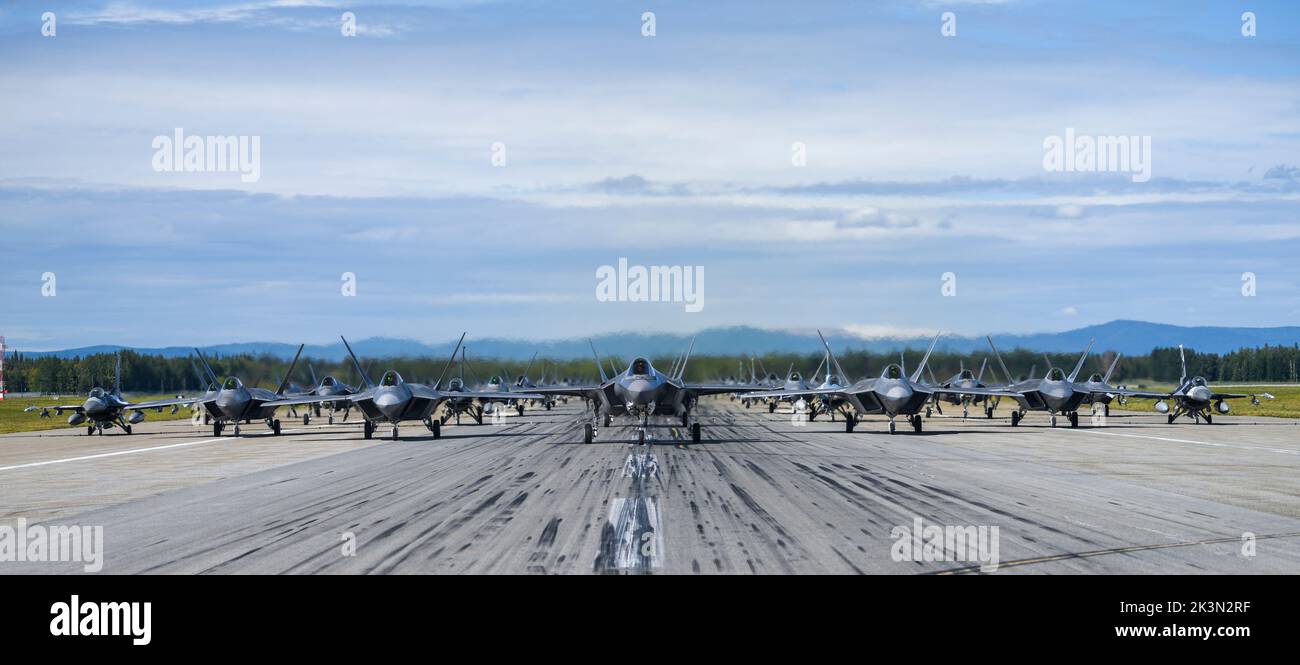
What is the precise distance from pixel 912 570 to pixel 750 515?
676 cm

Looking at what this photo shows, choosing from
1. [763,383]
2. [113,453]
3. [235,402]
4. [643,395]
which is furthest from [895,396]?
[763,383]

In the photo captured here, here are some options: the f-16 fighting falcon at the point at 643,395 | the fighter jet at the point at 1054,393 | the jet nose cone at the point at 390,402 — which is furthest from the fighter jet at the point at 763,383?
the jet nose cone at the point at 390,402

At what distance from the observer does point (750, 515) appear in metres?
20.9

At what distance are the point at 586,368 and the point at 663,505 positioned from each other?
349 feet

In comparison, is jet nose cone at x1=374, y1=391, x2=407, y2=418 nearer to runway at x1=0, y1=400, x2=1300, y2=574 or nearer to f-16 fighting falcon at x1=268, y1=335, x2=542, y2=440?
f-16 fighting falcon at x1=268, y1=335, x2=542, y2=440

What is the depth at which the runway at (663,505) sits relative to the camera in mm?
15523

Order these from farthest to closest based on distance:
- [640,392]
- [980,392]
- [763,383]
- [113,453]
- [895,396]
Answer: [763,383], [980,392], [895,396], [113,453], [640,392]

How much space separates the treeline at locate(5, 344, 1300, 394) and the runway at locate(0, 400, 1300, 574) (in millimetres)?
25447

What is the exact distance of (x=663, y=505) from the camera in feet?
74.3

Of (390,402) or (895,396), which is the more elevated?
(895,396)

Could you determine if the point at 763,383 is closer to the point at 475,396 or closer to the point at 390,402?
the point at 475,396

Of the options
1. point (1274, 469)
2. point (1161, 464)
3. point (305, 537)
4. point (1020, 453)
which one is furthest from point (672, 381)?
point (305, 537)

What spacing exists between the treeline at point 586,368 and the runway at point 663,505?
2545 cm
